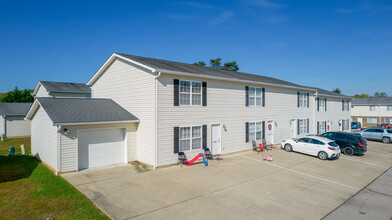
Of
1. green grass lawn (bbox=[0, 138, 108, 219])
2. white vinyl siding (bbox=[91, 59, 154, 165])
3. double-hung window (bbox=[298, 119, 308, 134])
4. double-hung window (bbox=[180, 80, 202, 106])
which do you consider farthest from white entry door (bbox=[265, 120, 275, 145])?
green grass lawn (bbox=[0, 138, 108, 219])

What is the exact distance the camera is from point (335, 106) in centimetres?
2844

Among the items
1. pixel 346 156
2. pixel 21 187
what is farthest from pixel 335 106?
pixel 21 187

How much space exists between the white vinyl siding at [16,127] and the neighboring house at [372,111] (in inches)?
2261

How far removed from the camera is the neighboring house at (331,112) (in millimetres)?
25094

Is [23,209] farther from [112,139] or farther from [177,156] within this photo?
[177,156]

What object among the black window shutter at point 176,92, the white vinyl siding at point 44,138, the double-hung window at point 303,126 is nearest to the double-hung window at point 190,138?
the black window shutter at point 176,92

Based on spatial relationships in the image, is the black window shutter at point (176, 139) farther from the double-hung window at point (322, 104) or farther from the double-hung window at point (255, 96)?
the double-hung window at point (322, 104)

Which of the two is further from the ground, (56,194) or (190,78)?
(190,78)

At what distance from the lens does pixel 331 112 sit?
27453 mm

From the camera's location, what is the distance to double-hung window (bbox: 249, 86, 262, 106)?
1722 centimetres

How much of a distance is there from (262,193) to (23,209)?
8.10m

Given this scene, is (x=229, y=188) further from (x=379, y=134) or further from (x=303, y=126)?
(x=379, y=134)

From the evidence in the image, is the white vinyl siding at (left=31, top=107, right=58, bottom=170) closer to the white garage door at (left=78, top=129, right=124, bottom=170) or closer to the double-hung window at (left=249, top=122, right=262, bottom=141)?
the white garage door at (left=78, top=129, right=124, bottom=170)

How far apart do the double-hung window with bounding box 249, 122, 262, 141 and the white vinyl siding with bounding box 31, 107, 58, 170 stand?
41.8 feet
